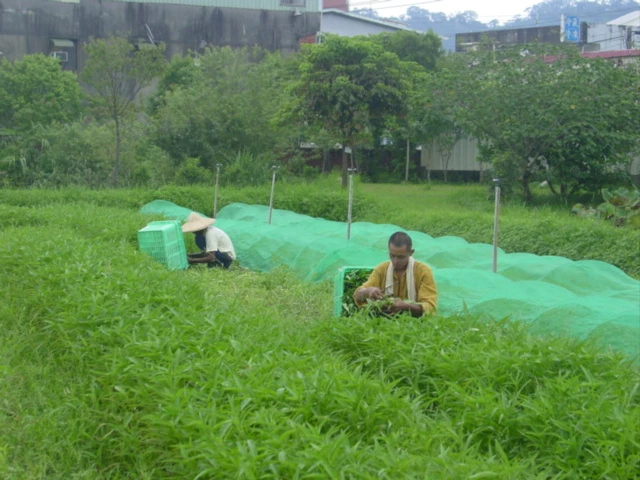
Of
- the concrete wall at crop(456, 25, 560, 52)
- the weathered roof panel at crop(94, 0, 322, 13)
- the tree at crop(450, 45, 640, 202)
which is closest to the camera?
the tree at crop(450, 45, 640, 202)

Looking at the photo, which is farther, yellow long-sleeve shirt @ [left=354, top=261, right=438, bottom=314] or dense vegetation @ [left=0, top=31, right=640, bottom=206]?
dense vegetation @ [left=0, top=31, right=640, bottom=206]

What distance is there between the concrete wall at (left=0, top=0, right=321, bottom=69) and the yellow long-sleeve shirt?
31203 mm

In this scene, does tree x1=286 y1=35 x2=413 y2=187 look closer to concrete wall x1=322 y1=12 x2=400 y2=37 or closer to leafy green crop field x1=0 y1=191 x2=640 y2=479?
leafy green crop field x1=0 y1=191 x2=640 y2=479

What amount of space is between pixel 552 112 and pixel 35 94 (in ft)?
62.4

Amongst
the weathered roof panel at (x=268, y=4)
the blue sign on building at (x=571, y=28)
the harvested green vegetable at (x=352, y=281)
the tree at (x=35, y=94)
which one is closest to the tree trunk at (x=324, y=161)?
the tree at (x=35, y=94)

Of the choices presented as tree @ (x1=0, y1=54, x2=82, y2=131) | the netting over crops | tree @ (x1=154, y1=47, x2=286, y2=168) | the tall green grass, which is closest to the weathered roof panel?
tree @ (x1=0, y1=54, x2=82, y2=131)

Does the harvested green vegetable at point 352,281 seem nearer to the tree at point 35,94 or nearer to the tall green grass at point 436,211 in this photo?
the tall green grass at point 436,211

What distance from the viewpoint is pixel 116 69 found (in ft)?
71.1

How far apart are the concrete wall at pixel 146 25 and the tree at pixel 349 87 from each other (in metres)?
15.7

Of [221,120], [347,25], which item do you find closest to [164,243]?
[221,120]

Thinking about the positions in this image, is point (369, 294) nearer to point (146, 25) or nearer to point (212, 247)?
point (212, 247)

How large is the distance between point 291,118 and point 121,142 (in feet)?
14.8

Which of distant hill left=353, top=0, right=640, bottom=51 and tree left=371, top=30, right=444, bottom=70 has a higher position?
Answer: distant hill left=353, top=0, right=640, bottom=51

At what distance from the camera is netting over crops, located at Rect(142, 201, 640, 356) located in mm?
6777
